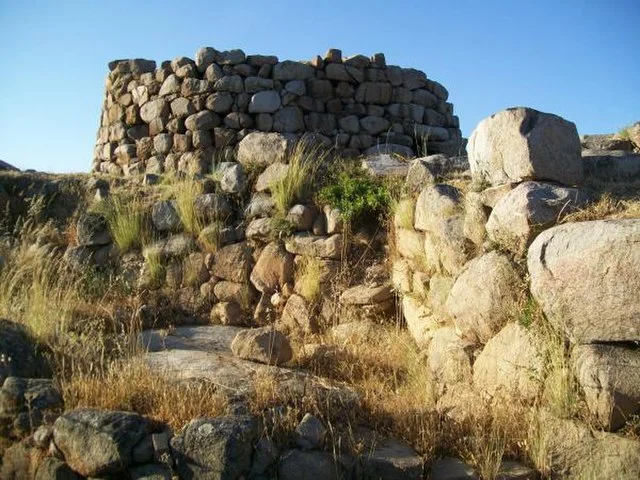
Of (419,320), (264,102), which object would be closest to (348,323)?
(419,320)

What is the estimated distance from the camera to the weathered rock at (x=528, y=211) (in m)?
4.30

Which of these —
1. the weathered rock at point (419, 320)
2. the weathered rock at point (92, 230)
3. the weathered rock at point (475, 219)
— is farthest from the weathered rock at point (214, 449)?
the weathered rock at point (92, 230)

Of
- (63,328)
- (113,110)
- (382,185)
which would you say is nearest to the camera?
(63,328)

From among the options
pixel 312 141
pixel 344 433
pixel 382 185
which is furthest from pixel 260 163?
pixel 344 433

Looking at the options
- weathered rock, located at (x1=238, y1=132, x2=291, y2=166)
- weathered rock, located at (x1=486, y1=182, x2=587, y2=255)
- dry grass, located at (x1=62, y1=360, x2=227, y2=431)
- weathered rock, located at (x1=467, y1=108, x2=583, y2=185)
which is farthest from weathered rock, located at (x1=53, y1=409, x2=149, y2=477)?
weathered rock, located at (x1=238, y1=132, x2=291, y2=166)

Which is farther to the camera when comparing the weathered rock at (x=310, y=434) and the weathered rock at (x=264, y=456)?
the weathered rock at (x=310, y=434)

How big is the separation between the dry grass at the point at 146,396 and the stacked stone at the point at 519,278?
168cm

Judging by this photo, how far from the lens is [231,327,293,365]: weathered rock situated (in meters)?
4.96

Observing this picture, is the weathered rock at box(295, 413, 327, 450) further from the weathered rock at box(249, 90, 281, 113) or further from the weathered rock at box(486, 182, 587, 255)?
the weathered rock at box(249, 90, 281, 113)

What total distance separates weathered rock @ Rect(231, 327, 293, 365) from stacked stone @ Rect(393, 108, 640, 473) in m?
1.23

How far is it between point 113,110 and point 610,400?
1014 cm

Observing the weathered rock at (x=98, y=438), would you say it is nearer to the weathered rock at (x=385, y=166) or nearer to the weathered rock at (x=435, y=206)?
the weathered rock at (x=435, y=206)

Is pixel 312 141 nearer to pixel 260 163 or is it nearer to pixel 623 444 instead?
pixel 260 163

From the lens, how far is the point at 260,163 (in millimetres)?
7664
